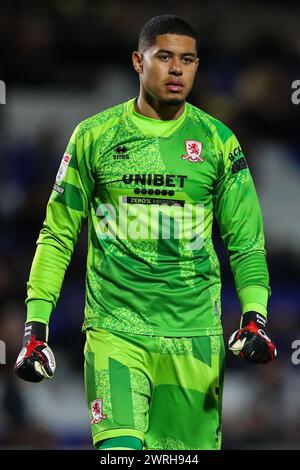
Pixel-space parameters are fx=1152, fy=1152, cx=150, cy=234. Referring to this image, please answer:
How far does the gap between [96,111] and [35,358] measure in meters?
4.39

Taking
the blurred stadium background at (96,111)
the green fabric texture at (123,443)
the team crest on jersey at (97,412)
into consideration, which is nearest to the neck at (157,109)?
the team crest on jersey at (97,412)

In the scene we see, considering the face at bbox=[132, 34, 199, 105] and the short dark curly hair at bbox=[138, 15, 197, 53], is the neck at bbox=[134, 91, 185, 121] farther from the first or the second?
the short dark curly hair at bbox=[138, 15, 197, 53]

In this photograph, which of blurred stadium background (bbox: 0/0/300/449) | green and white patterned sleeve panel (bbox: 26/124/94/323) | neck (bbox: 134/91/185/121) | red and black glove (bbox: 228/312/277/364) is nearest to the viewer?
red and black glove (bbox: 228/312/277/364)

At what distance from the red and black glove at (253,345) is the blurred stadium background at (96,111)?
10.2ft

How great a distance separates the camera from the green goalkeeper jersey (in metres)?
5.27

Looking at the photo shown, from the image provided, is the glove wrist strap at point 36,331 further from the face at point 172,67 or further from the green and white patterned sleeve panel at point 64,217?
the face at point 172,67

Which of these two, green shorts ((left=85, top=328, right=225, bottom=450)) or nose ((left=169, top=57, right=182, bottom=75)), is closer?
green shorts ((left=85, top=328, right=225, bottom=450))

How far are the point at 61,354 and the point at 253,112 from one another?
2560 millimetres

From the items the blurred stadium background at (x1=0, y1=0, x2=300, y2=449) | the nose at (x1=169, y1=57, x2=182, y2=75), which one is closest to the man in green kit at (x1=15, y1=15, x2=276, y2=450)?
the nose at (x1=169, y1=57, x2=182, y2=75)

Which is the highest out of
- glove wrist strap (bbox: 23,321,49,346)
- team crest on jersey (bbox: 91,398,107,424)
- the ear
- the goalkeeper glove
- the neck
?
the ear

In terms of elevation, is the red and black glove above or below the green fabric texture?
above

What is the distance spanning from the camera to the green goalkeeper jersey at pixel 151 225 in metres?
5.27

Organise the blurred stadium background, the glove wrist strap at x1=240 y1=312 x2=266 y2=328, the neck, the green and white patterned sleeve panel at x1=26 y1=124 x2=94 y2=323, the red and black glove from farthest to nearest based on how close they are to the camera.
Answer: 1. the blurred stadium background
2. the neck
3. the green and white patterned sleeve panel at x1=26 y1=124 x2=94 y2=323
4. the glove wrist strap at x1=240 y1=312 x2=266 y2=328
5. the red and black glove
